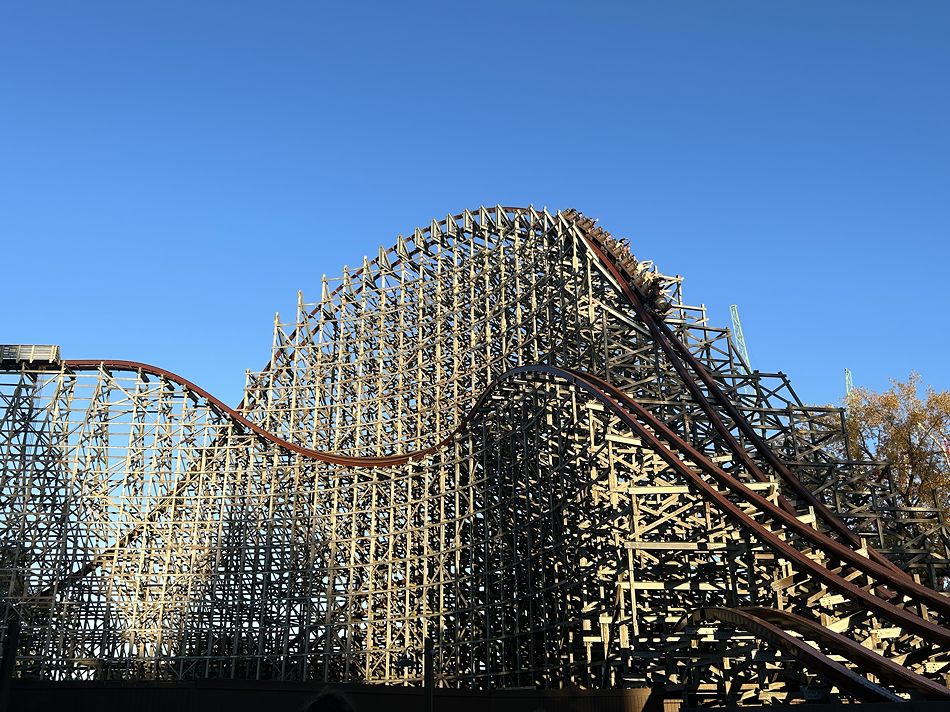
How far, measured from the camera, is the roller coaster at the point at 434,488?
631 inches

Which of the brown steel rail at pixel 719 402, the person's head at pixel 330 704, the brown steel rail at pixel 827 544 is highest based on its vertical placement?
the brown steel rail at pixel 719 402

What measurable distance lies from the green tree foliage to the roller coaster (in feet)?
12.8

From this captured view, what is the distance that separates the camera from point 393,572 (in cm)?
2136

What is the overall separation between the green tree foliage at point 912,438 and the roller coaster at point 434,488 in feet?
12.8

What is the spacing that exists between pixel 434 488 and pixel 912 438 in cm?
1326

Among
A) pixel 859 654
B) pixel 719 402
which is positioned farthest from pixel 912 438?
pixel 859 654

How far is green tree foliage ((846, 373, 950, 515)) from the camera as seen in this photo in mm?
25078

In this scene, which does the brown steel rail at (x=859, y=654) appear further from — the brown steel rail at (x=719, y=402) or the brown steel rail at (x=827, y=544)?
the brown steel rail at (x=719, y=402)

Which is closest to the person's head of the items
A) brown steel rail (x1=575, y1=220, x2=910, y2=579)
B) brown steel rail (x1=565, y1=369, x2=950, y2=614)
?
brown steel rail (x1=565, y1=369, x2=950, y2=614)

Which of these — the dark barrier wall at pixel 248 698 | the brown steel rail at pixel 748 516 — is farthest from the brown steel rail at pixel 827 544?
the dark barrier wall at pixel 248 698

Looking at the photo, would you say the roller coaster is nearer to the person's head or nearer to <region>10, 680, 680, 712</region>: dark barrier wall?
<region>10, 680, 680, 712</region>: dark barrier wall

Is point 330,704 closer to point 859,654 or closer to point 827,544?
point 859,654

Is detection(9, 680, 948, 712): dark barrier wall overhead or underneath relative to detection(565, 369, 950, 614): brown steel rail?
underneath

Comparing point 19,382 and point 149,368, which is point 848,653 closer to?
point 149,368
